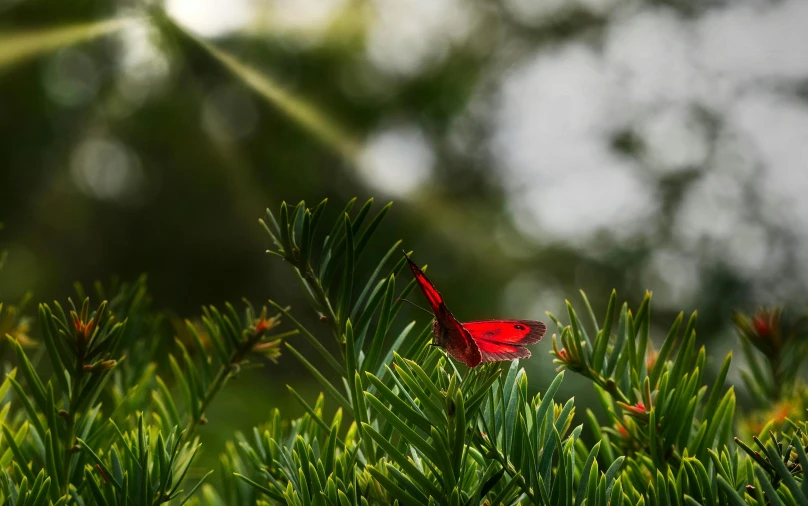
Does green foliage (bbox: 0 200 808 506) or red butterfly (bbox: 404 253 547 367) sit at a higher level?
red butterfly (bbox: 404 253 547 367)

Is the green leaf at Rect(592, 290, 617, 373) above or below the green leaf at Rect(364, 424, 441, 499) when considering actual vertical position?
above

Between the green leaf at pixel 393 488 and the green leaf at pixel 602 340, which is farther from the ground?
the green leaf at pixel 602 340

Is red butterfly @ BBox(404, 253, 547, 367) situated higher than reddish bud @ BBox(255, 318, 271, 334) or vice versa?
red butterfly @ BBox(404, 253, 547, 367)

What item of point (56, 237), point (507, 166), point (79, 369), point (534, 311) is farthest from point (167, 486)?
point (507, 166)

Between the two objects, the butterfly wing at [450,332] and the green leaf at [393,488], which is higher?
Result: the butterfly wing at [450,332]

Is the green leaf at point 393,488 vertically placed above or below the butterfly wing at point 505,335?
below

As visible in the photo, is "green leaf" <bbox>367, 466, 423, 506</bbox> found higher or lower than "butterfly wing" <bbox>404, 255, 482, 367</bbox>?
lower
